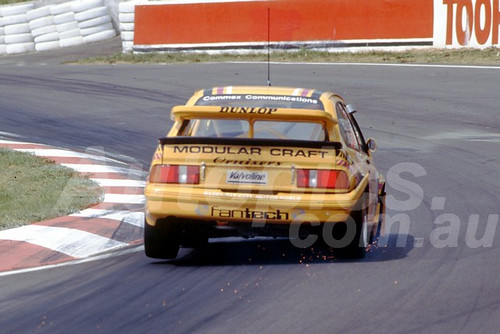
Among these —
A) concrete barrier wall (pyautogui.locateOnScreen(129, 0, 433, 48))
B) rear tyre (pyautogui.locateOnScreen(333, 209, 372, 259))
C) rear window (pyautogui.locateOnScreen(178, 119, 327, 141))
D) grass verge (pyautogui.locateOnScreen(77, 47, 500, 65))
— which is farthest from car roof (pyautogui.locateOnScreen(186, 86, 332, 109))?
concrete barrier wall (pyautogui.locateOnScreen(129, 0, 433, 48))

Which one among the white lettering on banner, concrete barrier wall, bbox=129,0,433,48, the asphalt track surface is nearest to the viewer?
the asphalt track surface

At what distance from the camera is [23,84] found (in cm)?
2302

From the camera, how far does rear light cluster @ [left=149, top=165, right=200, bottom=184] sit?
330 inches

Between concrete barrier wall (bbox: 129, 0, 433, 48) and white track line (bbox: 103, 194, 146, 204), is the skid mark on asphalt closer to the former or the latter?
white track line (bbox: 103, 194, 146, 204)

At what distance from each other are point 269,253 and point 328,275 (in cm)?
112

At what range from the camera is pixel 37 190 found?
1245cm

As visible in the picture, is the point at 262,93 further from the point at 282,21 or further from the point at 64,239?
the point at 282,21

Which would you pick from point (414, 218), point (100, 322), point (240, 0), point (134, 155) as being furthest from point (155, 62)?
point (100, 322)

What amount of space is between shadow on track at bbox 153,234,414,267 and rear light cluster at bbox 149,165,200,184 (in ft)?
2.30

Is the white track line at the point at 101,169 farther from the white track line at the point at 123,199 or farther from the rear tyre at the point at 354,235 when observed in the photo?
the rear tyre at the point at 354,235

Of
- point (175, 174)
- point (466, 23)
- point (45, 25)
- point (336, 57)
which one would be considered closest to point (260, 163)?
point (175, 174)

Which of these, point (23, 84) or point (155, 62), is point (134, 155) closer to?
point (23, 84)

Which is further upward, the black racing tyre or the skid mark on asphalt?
the black racing tyre

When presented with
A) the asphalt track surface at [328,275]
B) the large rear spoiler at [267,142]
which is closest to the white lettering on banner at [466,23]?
the asphalt track surface at [328,275]
